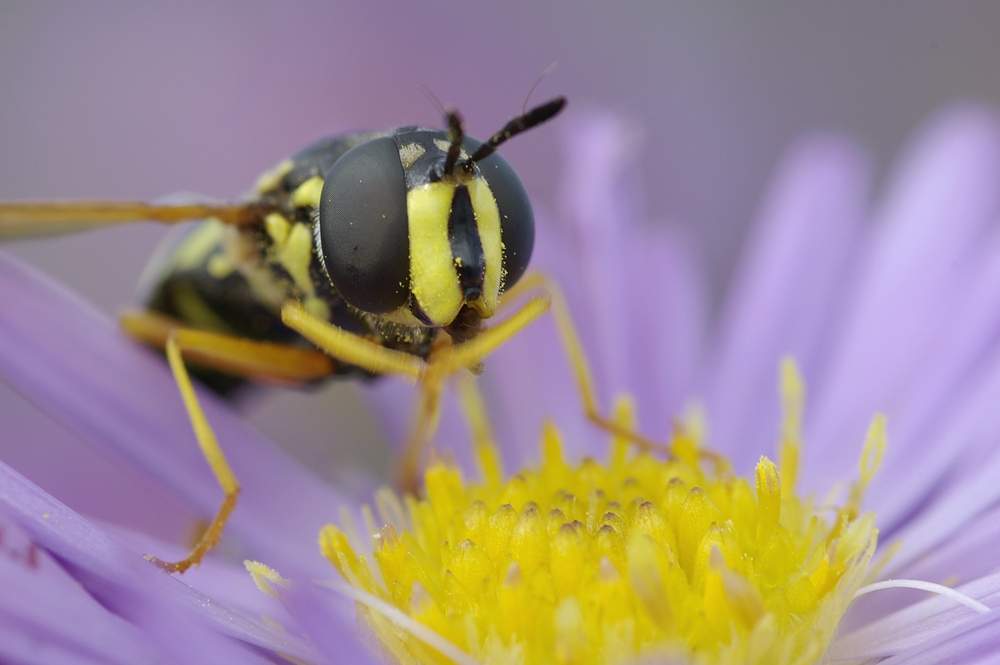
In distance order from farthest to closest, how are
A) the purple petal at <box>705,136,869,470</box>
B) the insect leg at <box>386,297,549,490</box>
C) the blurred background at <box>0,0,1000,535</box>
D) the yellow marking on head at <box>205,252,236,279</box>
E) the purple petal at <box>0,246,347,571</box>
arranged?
the blurred background at <box>0,0,1000,535</box> < the purple petal at <box>705,136,869,470</box> < the yellow marking on head at <box>205,252,236,279</box> < the purple petal at <box>0,246,347,571</box> < the insect leg at <box>386,297,549,490</box>

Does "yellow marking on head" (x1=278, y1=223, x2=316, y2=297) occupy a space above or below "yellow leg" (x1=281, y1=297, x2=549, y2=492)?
above

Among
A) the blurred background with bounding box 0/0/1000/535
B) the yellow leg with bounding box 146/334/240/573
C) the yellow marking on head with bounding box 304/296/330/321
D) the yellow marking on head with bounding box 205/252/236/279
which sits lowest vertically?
the yellow leg with bounding box 146/334/240/573

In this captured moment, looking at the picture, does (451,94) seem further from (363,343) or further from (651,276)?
(363,343)

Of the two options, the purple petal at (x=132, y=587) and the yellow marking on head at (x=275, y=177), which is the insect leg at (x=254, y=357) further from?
the purple petal at (x=132, y=587)

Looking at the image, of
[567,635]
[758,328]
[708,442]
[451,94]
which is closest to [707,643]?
[567,635]

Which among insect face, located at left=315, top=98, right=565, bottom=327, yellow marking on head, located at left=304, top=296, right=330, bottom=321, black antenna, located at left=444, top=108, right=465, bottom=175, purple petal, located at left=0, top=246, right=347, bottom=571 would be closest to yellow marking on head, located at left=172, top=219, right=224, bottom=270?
purple petal, located at left=0, top=246, right=347, bottom=571

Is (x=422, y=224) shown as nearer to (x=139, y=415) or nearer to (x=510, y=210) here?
(x=510, y=210)

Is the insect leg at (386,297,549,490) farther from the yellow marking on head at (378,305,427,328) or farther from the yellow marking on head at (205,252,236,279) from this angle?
the yellow marking on head at (205,252,236,279)
